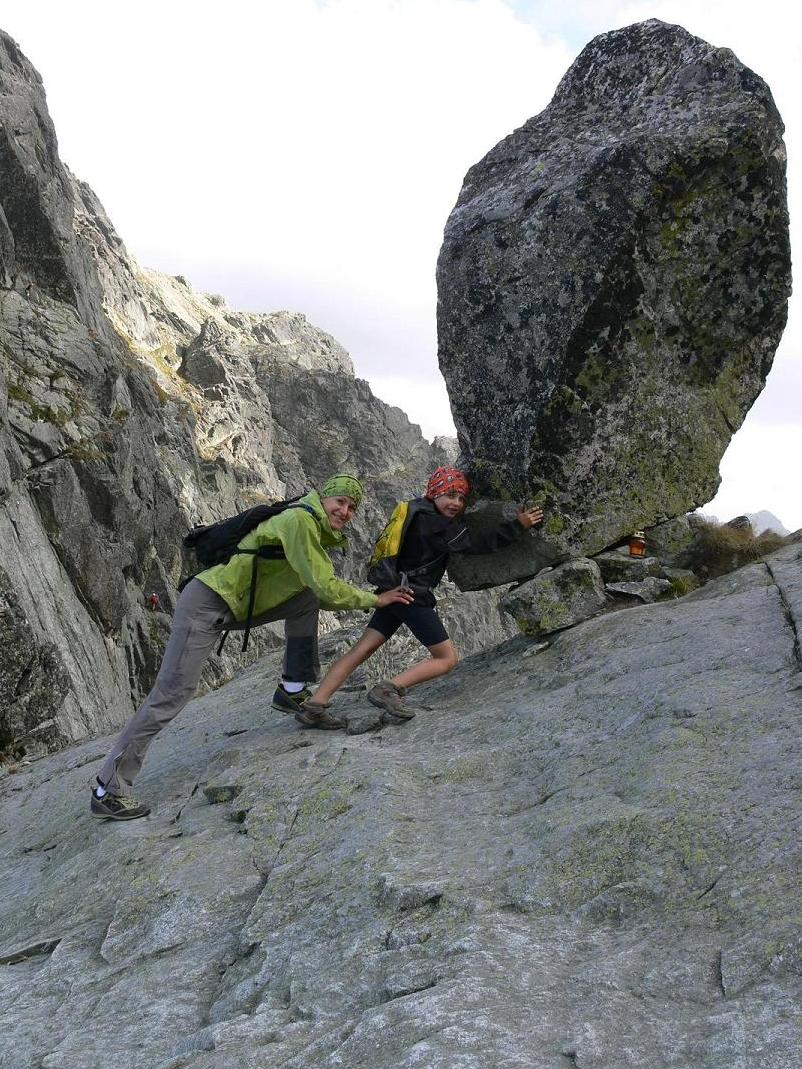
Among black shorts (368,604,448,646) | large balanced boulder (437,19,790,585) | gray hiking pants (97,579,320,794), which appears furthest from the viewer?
large balanced boulder (437,19,790,585)

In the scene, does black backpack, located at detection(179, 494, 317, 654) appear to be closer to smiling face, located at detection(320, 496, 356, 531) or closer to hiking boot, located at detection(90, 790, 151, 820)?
smiling face, located at detection(320, 496, 356, 531)

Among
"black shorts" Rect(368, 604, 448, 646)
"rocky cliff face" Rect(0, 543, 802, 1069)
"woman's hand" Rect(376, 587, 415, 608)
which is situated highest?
"woman's hand" Rect(376, 587, 415, 608)

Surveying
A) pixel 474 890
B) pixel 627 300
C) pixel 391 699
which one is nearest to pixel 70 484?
pixel 391 699

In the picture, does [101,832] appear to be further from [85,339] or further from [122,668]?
[85,339]

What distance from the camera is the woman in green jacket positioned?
9.72m

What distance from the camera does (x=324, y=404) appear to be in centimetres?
11400

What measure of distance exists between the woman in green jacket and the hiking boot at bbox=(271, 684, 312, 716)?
5.60 feet

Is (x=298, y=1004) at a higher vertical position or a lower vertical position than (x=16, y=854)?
lower

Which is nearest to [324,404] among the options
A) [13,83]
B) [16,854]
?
[13,83]

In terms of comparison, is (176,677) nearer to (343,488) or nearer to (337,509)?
(337,509)

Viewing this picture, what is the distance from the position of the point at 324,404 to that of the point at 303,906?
109686mm

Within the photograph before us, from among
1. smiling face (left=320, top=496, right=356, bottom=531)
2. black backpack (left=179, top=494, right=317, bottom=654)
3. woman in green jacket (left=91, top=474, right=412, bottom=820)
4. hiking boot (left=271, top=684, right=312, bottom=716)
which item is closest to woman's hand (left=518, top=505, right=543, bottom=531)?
woman in green jacket (left=91, top=474, right=412, bottom=820)

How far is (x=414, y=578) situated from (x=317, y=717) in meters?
2.23

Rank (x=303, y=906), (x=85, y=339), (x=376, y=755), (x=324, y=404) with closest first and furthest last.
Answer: (x=303, y=906) → (x=376, y=755) → (x=85, y=339) → (x=324, y=404)
